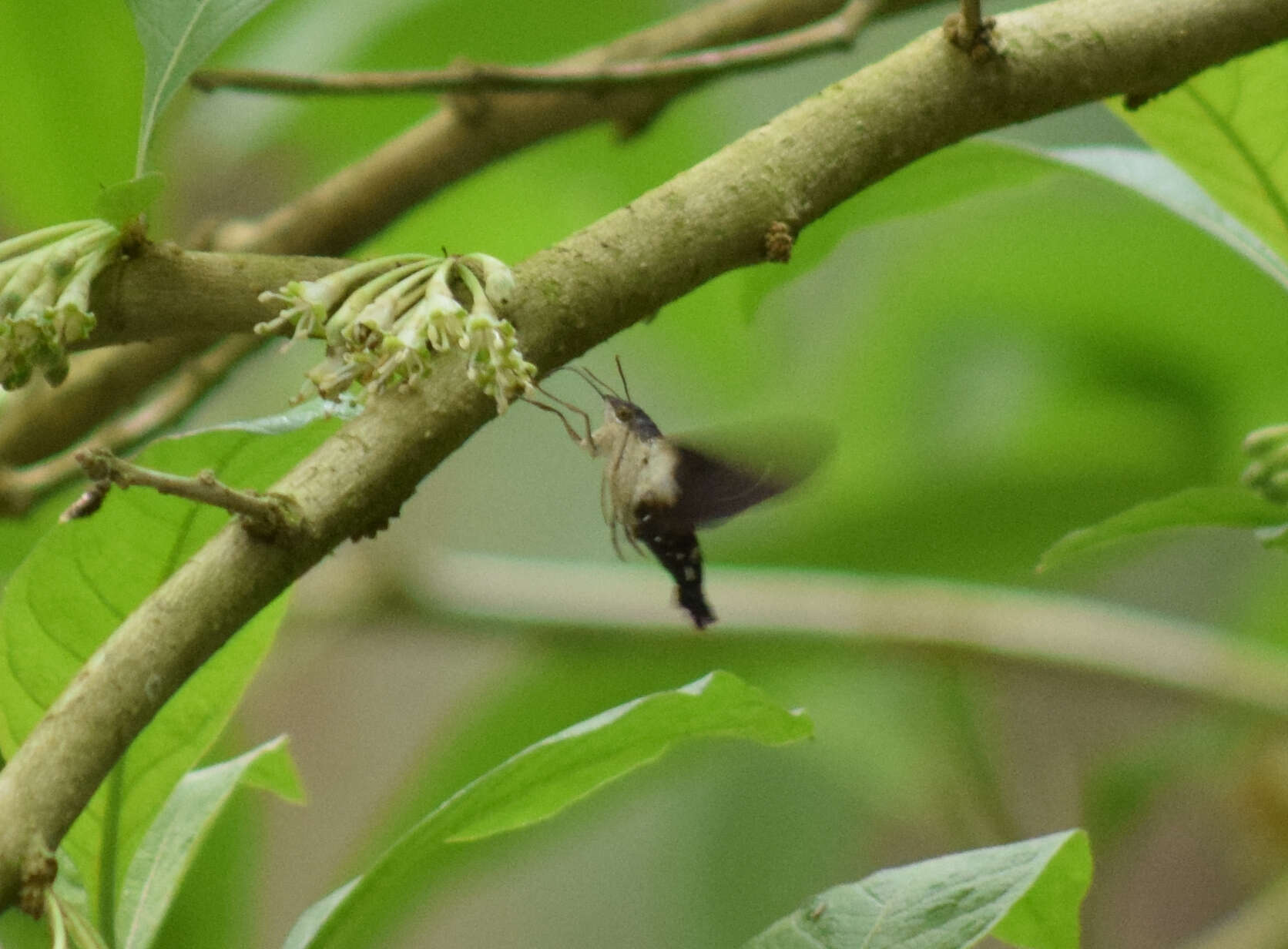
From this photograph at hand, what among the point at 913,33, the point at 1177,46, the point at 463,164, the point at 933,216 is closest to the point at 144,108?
the point at 1177,46

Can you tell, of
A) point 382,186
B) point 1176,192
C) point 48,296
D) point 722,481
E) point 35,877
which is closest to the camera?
point 35,877

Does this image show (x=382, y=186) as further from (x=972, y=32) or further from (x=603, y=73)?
(x=972, y=32)

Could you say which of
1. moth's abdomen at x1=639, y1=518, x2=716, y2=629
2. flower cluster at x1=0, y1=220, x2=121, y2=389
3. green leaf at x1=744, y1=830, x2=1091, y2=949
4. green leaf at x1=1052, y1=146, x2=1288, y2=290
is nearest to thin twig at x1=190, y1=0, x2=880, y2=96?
green leaf at x1=1052, y1=146, x2=1288, y2=290

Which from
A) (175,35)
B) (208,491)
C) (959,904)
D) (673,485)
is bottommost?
(959,904)

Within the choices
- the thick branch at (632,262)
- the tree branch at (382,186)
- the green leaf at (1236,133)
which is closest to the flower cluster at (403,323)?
the thick branch at (632,262)

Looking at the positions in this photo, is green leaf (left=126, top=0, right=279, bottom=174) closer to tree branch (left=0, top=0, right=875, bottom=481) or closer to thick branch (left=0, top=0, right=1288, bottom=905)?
thick branch (left=0, top=0, right=1288, bottom=905)

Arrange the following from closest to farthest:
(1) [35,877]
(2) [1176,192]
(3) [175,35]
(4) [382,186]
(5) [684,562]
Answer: (1) [35,877] < (3) [175,35] < (5) [684,562] < (2) [1176,192] < (4) [382,186]

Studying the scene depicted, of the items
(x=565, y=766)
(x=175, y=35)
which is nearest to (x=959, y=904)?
(x=565, y=766)

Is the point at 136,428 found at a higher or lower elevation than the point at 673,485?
lower

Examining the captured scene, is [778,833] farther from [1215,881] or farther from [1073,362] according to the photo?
[1215,881]
